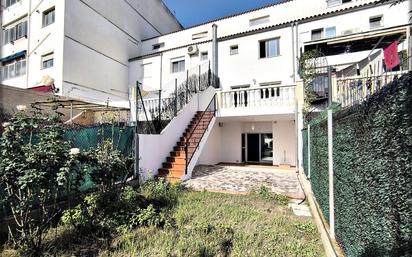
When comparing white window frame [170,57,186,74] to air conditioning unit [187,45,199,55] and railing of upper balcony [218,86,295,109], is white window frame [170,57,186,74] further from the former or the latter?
railing of upper balcony [218,86,295,109]

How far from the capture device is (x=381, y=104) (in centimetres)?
210

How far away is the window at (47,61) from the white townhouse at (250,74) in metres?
5.99

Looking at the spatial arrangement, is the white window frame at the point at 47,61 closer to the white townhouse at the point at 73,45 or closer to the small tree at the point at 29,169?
the white townhouse at the point at 73,45

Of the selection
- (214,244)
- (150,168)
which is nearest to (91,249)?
(214,244)

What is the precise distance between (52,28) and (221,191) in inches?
648

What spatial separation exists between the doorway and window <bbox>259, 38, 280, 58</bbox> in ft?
17.8

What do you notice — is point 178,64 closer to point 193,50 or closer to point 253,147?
point 193,50

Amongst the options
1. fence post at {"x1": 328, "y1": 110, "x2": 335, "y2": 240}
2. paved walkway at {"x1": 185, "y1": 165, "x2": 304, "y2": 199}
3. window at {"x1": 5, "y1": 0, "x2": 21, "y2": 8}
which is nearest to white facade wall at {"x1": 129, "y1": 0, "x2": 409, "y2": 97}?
paved walkway at {"x1": 185, "y1": 165, "x2": 304, "y2": 199}

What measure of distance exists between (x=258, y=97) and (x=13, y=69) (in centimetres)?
1995

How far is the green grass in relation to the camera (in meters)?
3.96

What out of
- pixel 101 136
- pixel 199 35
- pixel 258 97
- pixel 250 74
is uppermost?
pixel 199 35

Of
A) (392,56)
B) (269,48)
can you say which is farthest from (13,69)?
(392,56)

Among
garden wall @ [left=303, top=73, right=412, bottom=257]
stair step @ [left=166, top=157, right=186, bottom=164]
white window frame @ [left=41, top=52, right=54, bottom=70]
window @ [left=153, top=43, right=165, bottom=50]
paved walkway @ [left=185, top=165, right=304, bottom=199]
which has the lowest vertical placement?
paved walkway @ [left=185, top=165, right=304, bottom=199]

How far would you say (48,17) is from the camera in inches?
680
